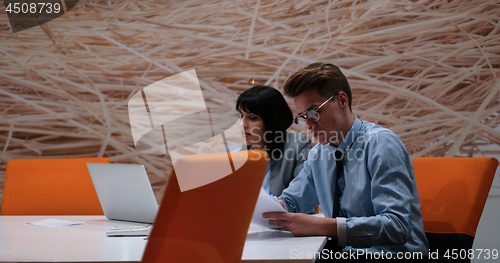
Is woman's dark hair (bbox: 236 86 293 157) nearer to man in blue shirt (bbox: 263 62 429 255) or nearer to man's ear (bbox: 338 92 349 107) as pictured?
man in blue shirt (bbox: 263 62 429 255)

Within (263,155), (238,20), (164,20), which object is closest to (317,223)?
(263,155)

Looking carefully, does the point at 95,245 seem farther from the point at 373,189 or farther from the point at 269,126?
the point at 269,126

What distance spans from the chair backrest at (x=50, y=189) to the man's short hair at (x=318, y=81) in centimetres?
125

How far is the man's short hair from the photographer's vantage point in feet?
5.58

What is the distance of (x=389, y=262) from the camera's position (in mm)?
1481

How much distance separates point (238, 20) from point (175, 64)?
63 centimetres

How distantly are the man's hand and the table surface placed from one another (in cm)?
3

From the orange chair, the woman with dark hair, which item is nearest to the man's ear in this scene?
the orange chair

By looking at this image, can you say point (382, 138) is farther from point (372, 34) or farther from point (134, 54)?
point (134, 54)

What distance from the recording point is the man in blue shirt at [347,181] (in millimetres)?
1440

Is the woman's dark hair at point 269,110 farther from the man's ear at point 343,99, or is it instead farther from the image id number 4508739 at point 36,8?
the image id number 4508739 at point 36,8

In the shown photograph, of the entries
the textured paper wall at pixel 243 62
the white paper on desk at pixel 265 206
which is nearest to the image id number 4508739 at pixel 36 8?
the textured paper wall at pixel 243 62

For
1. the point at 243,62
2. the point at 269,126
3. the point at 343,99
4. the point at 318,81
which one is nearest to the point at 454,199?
the point at 343,99

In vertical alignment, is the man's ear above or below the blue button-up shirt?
above
